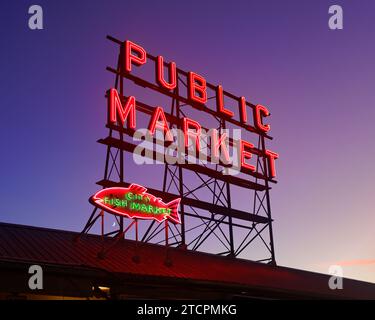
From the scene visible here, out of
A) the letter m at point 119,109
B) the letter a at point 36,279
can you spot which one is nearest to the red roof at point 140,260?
the letter a at point 36,279

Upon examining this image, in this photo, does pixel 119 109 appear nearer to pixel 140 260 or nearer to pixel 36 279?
pixel 140 260

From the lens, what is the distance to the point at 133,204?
22.1 meters

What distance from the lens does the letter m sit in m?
26.7

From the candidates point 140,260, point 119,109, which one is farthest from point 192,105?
point 140,260

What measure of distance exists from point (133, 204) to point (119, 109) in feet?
21.7

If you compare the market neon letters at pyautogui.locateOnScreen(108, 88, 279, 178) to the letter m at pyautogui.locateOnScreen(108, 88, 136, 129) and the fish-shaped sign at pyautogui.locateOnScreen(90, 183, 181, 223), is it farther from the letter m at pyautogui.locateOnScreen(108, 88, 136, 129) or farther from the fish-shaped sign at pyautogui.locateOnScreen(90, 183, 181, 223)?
the fish-shaped sign at pyautogui.locateOnScreen(90, 183, 181, 223)

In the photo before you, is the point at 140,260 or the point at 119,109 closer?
the point at 140,260

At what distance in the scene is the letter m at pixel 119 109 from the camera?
26.7 metres

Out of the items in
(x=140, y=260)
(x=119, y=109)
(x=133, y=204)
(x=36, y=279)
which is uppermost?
(x=119, y=109)

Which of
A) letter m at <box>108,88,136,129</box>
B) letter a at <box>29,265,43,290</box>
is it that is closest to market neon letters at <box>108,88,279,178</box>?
letter m at <box>108,88,136,129</box>

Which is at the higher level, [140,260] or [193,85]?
[193,85]

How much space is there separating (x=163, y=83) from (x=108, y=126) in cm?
578

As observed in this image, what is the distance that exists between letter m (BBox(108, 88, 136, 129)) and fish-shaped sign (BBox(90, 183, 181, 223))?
5.58 m
